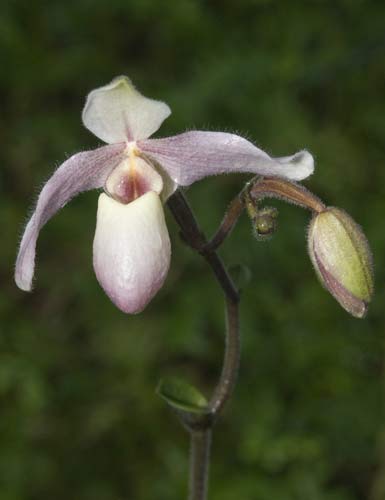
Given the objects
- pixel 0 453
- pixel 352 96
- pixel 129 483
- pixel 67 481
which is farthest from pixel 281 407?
pixel 352 96

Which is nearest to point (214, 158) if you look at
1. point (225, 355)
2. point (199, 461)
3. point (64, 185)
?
point (64, 185)

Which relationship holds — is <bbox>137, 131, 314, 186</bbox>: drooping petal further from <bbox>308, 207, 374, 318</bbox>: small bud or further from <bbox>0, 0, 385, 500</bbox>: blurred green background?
<bbox>0, 0, 385, 500</bbox>: blurred green background

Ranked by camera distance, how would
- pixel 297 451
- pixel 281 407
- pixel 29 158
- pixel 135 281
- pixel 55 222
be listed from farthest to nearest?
1. pixel 29 158
2. pixel 55 222
3. pixel 281 407
4. pixel 297 451
5. pixel 135 281

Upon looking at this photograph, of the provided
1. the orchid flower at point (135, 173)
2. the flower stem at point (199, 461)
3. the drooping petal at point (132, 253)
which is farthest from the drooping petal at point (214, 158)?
the flower stem at point (199, 461)

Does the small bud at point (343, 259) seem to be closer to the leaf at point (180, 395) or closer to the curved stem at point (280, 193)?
the curved stem at point (280, 193)

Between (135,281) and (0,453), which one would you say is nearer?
(135,281)

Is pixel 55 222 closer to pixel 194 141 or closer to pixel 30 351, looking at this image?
pixel 30 351

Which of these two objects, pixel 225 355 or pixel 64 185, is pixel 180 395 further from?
pixel 64 185
